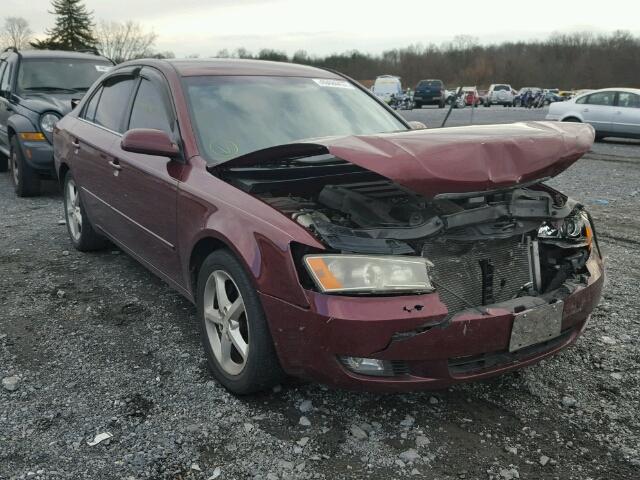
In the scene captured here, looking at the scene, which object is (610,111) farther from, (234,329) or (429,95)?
(429,95)

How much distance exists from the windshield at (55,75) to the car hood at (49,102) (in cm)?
20

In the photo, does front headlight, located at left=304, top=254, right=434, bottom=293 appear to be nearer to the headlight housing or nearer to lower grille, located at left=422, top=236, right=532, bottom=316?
lower grille, located at left=422, top=236, right=532, bottom=316

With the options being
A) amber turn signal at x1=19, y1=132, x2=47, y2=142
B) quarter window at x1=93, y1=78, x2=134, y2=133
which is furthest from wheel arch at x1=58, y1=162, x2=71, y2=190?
amber turn signal at x1=19, y1=132, x2=47, y2=142

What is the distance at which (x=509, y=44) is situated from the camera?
99938mm

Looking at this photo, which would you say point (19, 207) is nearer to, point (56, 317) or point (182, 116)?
point (56, 317)

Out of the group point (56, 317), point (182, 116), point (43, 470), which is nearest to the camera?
point (43, 470)

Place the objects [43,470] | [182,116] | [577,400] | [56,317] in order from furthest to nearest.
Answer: [56,317]
[182,116]
[577,400]
[43,470]

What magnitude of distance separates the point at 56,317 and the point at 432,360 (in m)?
2.61

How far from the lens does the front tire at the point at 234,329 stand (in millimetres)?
2598

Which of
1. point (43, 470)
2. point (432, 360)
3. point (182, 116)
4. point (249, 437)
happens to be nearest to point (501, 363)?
point (432, 360)

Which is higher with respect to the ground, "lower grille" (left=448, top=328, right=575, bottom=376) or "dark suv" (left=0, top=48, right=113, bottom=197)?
"dark suv" (left=0, top=48, right=113, bottom=197)

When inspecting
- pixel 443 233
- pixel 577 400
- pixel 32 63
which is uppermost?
pixel 32 63

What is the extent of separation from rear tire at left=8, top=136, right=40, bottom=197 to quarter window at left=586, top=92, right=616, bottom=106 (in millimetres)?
13767

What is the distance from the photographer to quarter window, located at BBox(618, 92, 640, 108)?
14.8 metres
